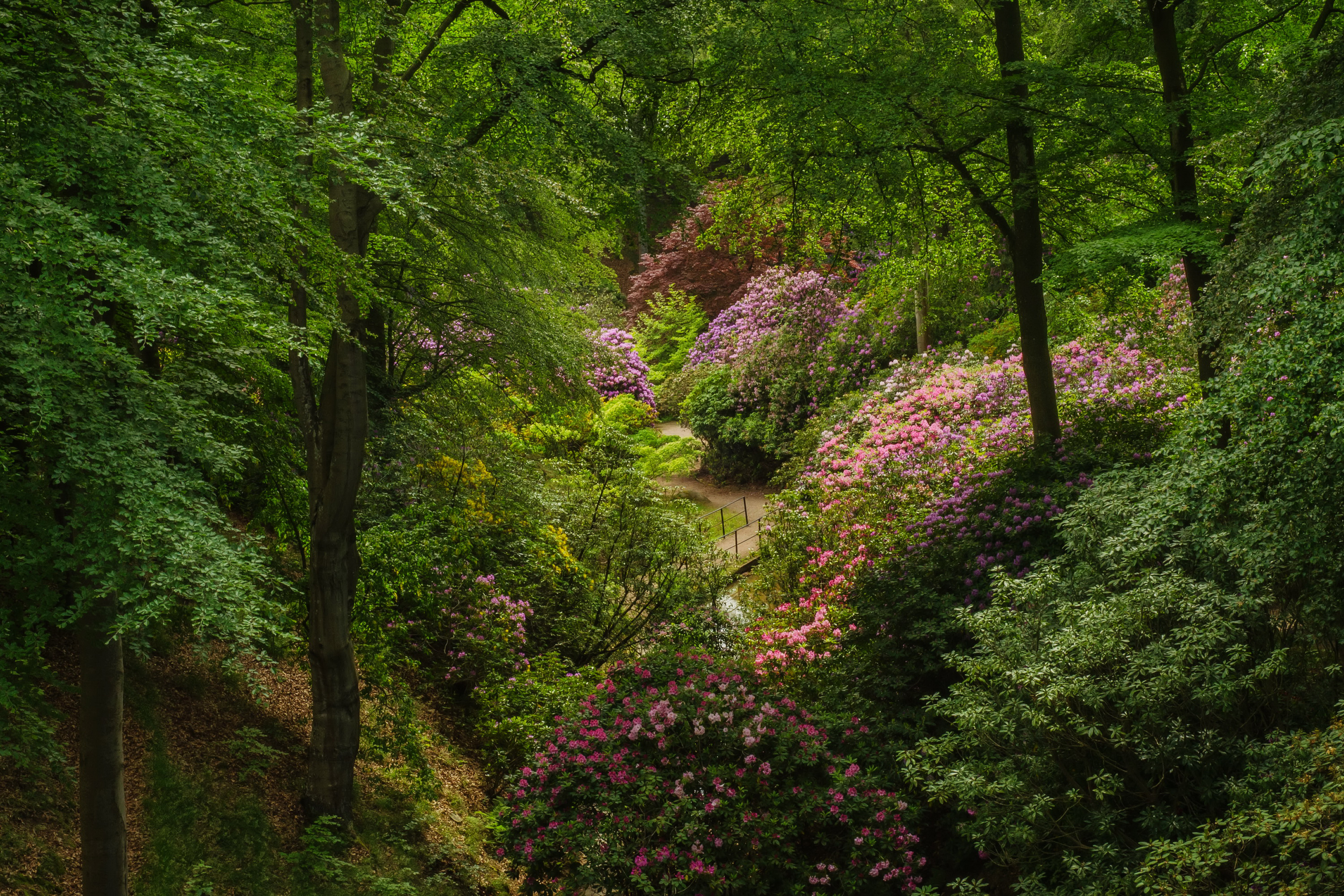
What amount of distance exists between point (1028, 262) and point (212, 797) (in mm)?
8833

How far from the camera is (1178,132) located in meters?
8.61

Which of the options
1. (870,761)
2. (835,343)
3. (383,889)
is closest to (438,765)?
(383,889)

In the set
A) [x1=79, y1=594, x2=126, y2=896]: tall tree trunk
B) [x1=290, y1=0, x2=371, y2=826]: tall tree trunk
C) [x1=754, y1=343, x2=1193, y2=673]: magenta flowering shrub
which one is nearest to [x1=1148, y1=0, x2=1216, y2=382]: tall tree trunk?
[x1=754, y1=343, x2=1193, y2=673]: magenta flowering shrub

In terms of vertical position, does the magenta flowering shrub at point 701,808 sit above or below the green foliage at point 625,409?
below

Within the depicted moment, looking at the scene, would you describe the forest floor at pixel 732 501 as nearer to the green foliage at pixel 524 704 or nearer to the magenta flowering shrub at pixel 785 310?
the magenta flowering shrub at pixel 785 310

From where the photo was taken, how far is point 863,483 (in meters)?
12.4

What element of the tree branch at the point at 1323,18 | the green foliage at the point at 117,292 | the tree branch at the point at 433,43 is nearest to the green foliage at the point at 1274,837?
the green foliage at the point at 117,292

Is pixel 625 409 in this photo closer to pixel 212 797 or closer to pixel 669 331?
pixel 669 331

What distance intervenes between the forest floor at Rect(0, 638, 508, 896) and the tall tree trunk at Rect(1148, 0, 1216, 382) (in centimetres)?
729

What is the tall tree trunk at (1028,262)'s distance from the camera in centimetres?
1009

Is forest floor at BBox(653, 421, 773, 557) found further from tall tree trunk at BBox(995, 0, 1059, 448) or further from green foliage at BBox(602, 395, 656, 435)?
tall tree trunk at BBox(995, 0, 1059, 448)

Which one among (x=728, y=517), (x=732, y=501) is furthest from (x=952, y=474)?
(x=732, y=501)

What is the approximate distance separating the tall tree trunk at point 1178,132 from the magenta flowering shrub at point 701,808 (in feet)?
15.4

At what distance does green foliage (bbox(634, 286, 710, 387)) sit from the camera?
81.2 feet
